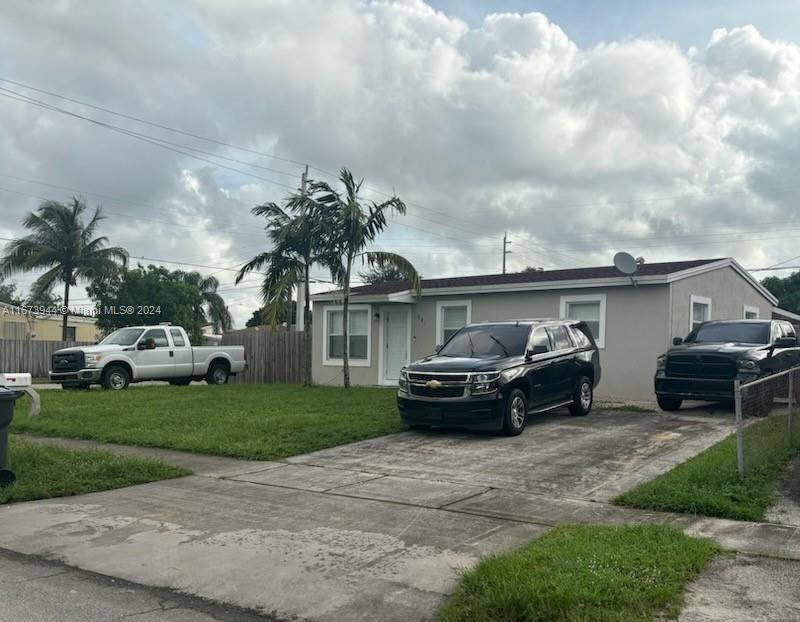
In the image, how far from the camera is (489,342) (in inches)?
480

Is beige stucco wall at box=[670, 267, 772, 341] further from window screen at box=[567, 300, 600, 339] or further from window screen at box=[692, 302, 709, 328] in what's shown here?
window screen at box=[567, 300, 600, 339]

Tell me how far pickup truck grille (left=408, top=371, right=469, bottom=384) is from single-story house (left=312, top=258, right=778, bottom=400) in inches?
274

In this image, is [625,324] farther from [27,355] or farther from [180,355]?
[27,355]

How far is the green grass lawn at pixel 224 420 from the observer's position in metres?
10.7

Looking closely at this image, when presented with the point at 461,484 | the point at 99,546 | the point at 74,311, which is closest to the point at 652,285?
the point at 461,484

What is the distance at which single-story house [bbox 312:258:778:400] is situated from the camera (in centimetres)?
1617

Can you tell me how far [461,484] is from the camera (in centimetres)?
811

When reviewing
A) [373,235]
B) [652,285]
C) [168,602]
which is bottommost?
[168,602]

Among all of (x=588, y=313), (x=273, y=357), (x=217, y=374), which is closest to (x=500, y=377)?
(x=588, y=313)

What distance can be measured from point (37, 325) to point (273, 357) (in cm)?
2472

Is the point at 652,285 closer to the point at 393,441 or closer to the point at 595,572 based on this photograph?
the point at 393,441

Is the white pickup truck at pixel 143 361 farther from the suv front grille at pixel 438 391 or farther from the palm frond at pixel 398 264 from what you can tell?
the suv front grille at pixel 438 391

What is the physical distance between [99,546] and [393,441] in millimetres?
5490

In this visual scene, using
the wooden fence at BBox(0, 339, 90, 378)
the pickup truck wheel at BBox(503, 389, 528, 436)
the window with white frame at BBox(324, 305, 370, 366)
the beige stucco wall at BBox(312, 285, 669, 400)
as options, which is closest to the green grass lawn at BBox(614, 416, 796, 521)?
the pickup truck wheel at BBox(503, 389, 528, 436)
